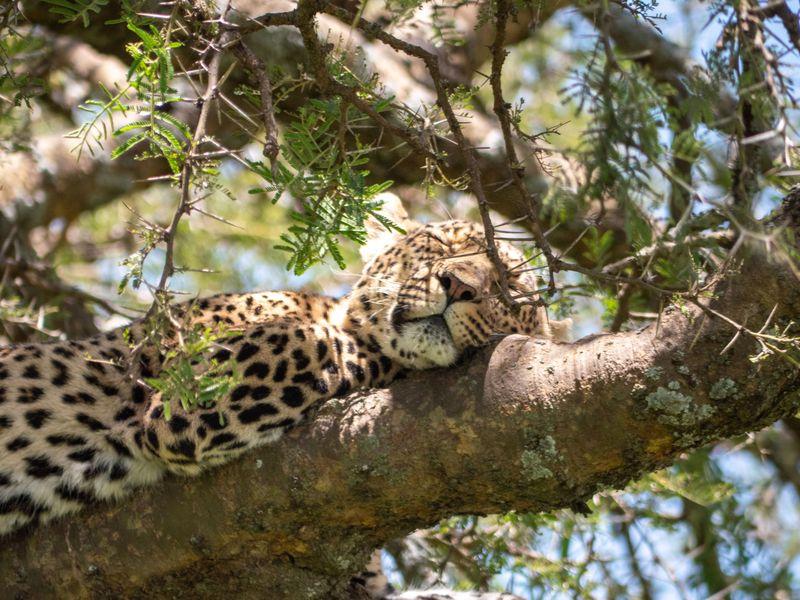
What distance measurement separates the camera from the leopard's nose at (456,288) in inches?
212

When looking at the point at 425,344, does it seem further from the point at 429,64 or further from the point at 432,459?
the point at 429,64

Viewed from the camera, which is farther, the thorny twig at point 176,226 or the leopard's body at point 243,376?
the leopard's body at point 243,376

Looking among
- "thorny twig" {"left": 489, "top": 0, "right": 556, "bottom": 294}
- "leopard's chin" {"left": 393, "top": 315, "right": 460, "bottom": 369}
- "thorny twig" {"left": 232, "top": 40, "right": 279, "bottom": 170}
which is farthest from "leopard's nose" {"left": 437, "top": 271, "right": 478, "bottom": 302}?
"thorny twig" {"left": 232, "top": 40, "right": 279, "bottom": 170}

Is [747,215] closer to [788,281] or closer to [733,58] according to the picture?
[733,58]

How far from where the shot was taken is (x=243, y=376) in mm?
5082

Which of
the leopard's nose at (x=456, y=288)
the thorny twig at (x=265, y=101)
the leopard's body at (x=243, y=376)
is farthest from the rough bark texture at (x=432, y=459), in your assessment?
the thorny twig at (x=265, y=101)

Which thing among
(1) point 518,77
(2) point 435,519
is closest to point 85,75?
(1) point 518,77

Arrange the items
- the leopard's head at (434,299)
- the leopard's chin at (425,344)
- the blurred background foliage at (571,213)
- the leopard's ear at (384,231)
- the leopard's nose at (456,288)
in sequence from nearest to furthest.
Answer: the blurred background foliage at (571,213) → the leopard's chin at (425,344) → the leopard's head at (434,299) → the leopard's nose at (456,288) → the leopard's ear at (384,231)

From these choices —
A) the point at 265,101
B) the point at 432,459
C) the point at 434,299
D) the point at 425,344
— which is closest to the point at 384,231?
the point at 434,299

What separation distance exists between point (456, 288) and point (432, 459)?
132cm

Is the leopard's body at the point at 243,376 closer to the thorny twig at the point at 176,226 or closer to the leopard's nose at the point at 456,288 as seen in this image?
the leopard's nose at the point at 456,288

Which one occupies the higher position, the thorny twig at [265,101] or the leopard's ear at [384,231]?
the leopard's ear at [384,231]

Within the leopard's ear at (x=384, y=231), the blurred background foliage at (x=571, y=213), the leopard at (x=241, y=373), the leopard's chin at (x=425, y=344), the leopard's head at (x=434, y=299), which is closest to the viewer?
the blurred background foliage at (x=571, y=213)

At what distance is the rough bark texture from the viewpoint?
3859 mm
